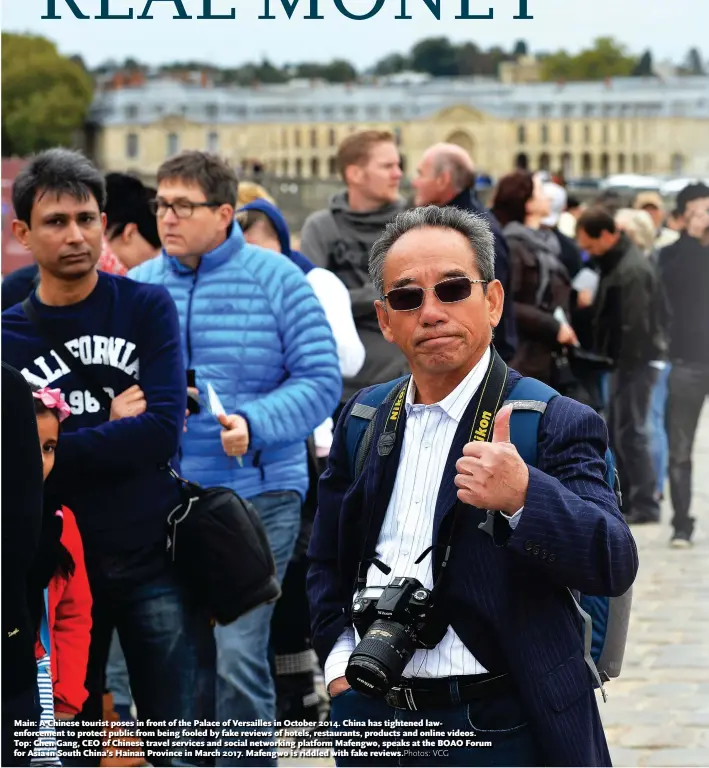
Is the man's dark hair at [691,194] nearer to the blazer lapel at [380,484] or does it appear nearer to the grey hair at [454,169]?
the grey hair at [454,169]

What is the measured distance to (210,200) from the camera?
5422mm

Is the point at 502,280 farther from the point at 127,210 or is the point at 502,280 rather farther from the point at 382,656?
the point at 382,656

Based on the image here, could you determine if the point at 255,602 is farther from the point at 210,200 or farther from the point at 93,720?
the point at 210,200

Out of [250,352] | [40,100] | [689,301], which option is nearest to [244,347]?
[250,352]

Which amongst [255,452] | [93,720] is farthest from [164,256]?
[93,720]

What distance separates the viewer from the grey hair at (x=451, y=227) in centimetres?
330

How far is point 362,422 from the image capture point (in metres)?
3.40

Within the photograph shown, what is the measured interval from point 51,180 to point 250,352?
2.91 ft

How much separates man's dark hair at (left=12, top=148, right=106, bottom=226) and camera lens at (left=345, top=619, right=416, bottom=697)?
204 cm

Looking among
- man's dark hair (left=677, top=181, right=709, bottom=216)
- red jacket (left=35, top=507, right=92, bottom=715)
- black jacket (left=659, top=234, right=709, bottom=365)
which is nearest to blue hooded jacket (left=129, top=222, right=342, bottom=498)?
red jacket (left=35, top=507, right=92, bottom=715)

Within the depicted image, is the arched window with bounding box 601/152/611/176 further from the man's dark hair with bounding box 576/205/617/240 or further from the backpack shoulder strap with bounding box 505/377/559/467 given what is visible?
the backpack shoulder strap with bounding box 505/377/559/467

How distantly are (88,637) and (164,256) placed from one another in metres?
1.54

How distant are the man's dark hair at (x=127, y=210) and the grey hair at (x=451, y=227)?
3.17m

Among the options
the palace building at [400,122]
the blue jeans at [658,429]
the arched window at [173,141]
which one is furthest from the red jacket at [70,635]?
the arched window at [173,141]
